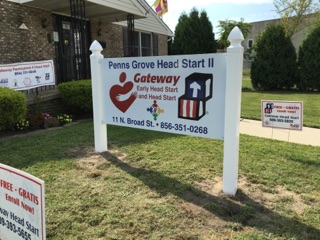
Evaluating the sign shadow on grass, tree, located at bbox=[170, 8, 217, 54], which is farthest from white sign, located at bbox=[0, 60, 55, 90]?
tree, located at bbox=[170, 8, 217, 54]

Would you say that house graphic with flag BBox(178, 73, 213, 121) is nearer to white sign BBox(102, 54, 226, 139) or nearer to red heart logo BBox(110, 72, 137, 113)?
white sign BBox(102, 54, 226, 139)

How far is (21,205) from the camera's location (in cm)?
203

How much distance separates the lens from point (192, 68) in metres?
3.38

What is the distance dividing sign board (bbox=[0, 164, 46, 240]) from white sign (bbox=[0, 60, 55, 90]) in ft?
17.9

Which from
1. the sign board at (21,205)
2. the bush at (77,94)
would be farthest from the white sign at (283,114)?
the bush at (77,94)

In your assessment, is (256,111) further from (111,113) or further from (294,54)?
(294,54)

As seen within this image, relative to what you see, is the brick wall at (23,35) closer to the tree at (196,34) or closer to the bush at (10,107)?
the bush at (10,107)

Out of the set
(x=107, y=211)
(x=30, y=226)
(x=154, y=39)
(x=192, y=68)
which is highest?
(x=154, y=39)

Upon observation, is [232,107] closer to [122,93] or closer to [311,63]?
[122,93]

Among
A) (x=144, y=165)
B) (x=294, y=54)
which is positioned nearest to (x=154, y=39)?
(x=294, y=54)

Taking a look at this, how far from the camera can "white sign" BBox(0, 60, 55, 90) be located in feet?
22.7

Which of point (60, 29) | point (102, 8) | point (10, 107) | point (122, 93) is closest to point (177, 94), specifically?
point (122, 93)

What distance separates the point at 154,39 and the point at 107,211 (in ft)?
51.3

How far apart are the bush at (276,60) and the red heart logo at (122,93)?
12333 millimetres
